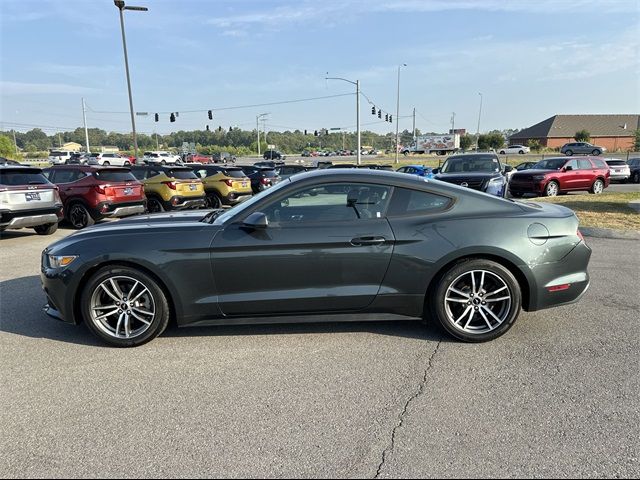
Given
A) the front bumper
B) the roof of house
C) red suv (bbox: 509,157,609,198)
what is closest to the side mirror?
the front bumper

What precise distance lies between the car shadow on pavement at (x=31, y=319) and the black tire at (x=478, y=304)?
2.97 meters

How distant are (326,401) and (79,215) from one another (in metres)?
9.50

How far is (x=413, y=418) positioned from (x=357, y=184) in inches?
77.2

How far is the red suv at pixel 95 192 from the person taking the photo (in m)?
10.1

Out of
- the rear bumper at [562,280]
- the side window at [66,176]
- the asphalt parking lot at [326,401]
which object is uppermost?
the side window at [66,176]

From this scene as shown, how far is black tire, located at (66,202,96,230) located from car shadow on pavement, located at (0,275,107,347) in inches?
188

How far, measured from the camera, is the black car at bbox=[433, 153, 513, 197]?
11789 mm

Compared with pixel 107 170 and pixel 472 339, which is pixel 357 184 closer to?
pixel 472 339

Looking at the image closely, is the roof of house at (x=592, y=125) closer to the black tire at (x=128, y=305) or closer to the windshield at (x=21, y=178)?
the windshield at (x=21, y=178)

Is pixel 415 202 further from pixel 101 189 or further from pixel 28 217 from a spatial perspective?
pixel 101 189

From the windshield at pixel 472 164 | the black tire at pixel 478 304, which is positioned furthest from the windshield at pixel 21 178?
the windshield at pixel 472 164

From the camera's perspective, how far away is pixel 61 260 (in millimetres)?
3779

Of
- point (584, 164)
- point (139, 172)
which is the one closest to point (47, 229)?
point (139, 172)

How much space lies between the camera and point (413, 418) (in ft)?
9.14
